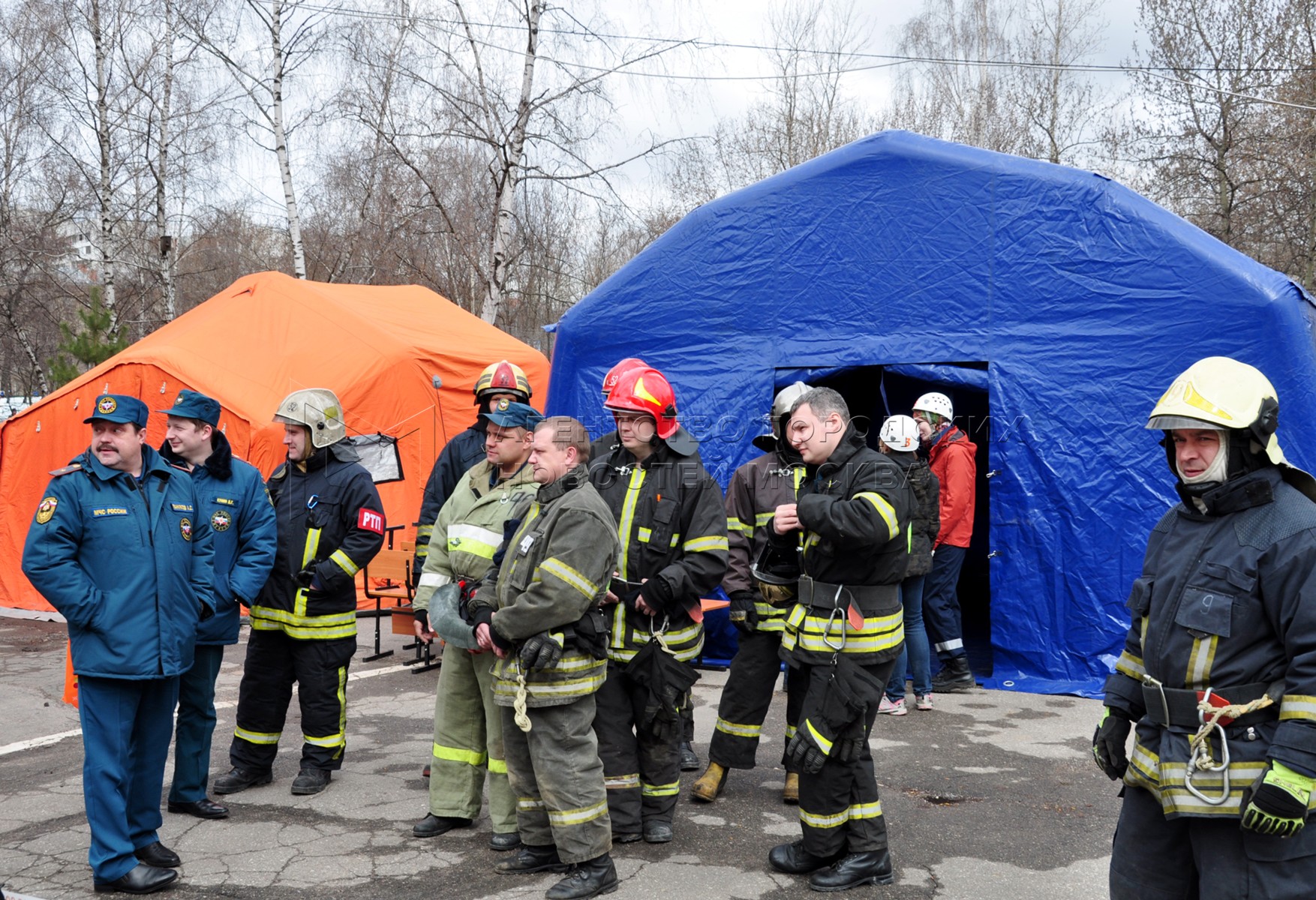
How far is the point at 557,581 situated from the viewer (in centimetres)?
427

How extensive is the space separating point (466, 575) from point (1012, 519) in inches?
196

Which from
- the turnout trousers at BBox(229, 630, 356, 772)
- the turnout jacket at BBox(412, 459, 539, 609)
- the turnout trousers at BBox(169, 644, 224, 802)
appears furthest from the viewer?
the turnout trousers at BBox(229, 630, 356, 772)

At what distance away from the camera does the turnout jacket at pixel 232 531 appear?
5.41 meters

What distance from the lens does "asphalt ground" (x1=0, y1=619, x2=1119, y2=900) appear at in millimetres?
4559

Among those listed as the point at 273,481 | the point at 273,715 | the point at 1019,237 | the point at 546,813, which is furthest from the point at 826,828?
the point at 1019,237

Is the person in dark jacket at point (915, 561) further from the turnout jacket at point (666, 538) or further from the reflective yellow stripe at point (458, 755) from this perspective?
the reflective yellow stripe at point (458, 755)

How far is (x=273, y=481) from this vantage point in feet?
20.2

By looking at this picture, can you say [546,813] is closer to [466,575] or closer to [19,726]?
[466,575]

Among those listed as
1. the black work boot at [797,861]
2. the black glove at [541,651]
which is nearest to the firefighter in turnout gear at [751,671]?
the black work boot at [797,861]

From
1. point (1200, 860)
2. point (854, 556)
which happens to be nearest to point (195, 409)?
point (854, 556)

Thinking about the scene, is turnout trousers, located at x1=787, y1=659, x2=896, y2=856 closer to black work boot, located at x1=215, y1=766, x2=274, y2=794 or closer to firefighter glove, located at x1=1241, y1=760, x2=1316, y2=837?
firefighter glove, located at x1=1241, y1=760, x2=1316, y2=837

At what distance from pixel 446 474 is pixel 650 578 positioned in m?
2.16

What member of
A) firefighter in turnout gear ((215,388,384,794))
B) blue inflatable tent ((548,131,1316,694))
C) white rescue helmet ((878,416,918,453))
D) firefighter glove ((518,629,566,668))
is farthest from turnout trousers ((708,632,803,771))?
blue inflatable tent ((548,131,1316,694))

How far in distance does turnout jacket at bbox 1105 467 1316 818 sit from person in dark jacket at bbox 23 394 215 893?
12.5 ft
